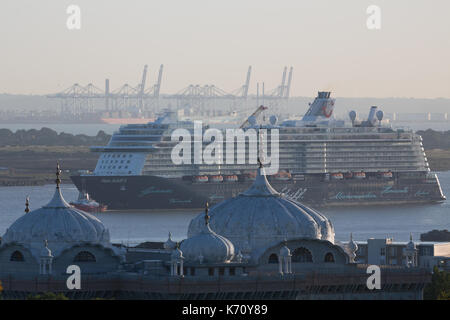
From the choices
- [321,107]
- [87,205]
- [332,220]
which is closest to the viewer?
[332,220]

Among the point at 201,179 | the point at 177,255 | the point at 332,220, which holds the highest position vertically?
the point at 201,179

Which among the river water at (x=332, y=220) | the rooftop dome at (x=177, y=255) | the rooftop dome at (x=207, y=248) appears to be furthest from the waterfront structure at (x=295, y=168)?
the rooftop dome at (x=177, y=255)

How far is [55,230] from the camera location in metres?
65.5

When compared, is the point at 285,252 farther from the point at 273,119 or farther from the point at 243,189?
the point at 273,119

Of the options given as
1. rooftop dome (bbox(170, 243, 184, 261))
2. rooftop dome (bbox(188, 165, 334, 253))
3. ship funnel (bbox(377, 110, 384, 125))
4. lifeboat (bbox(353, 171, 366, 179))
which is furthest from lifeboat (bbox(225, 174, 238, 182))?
rooftop dome (bbox(170, 243, 184, 261))

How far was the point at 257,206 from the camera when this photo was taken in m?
67.6

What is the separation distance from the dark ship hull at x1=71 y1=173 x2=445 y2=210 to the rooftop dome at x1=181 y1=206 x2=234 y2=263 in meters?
87.4

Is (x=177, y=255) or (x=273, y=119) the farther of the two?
(x=273, y=119)

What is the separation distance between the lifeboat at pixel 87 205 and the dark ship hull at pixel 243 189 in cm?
72

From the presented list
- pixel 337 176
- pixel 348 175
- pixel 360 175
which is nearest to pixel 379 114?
pixel 360 175

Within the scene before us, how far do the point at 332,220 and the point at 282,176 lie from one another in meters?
31.2

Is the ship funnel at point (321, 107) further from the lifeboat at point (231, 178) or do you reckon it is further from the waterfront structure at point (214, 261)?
the waterfront structure at point (214, 261)

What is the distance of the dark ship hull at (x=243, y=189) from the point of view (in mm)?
152750
